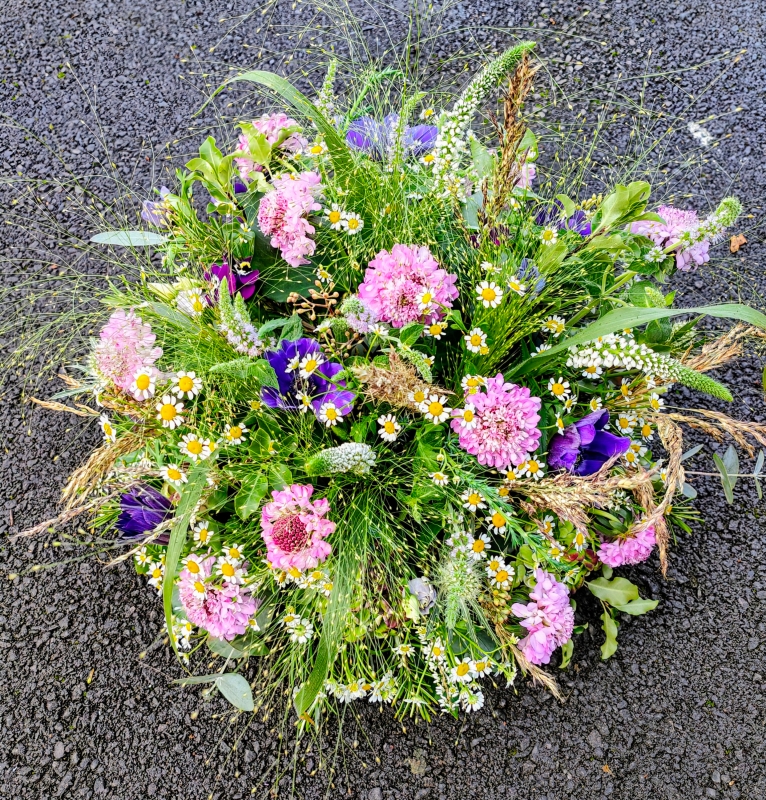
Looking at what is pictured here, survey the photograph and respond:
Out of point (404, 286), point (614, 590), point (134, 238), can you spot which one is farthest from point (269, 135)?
point (614, 590)

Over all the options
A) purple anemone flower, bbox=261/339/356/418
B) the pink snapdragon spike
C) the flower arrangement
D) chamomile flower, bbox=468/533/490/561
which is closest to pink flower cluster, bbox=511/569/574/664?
the flower arrangement

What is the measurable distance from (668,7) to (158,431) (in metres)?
2.70

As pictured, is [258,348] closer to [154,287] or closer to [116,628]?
[154,287]

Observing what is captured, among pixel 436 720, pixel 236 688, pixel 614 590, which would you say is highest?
pixel 236 688

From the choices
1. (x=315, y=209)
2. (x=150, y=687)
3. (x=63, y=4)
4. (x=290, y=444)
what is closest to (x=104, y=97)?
(x=63, y=4)

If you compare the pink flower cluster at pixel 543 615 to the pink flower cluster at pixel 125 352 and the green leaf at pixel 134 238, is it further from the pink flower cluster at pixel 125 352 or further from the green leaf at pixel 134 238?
the green leaf at pixel 134 238

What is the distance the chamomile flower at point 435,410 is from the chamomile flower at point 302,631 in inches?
21.3

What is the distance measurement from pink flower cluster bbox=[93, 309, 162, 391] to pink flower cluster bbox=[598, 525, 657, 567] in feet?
3.78

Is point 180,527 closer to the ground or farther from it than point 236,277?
closer to the ground

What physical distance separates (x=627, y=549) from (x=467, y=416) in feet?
2.01

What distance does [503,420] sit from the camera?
133cm

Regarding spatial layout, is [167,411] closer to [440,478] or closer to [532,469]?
[440,478]

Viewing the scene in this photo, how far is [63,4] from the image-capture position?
282 cm

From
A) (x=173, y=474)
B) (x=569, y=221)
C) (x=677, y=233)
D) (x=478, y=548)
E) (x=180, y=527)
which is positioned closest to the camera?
(x=180, y=527)
